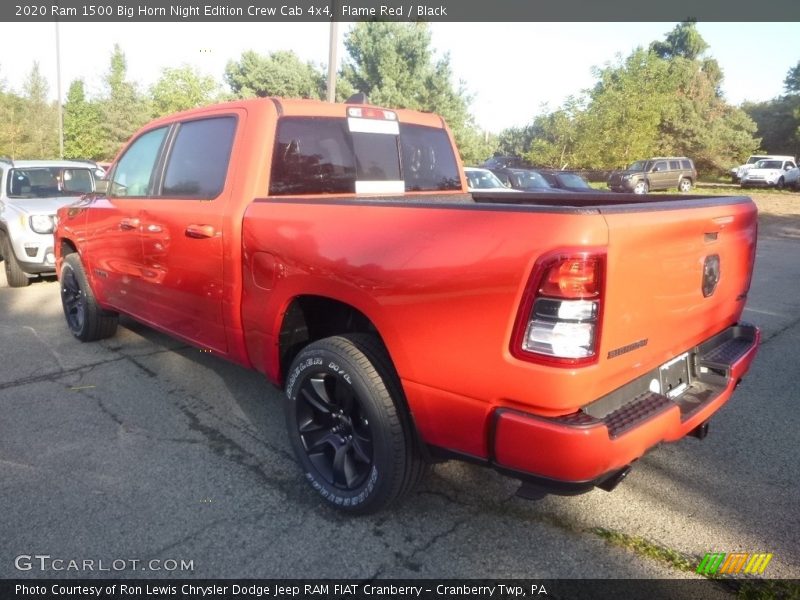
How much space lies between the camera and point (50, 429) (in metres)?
3.47

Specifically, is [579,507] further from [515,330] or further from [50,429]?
[50,429]

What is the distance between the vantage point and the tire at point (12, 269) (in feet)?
23.9

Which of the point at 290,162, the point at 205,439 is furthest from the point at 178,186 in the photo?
the point at 205,439

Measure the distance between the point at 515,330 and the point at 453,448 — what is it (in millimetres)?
562

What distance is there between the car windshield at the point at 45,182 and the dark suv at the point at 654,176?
22.9 metres

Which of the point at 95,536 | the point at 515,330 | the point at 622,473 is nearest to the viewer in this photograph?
the point at 515,330

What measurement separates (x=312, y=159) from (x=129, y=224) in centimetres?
150

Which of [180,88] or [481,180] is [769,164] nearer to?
[481,180]

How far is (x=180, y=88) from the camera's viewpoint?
31578mm

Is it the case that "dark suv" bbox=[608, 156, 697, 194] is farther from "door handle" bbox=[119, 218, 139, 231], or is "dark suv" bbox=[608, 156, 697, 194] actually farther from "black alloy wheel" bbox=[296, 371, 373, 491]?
"black alloy wheel" bbox=[296, 371, 373, 491]

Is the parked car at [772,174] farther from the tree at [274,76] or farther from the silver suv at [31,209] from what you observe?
the silver suv at [31,209]

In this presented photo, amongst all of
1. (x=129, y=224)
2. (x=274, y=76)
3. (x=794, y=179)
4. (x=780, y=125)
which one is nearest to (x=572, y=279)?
(x=129, y=224)

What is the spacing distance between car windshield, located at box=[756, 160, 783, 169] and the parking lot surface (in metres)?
33.6

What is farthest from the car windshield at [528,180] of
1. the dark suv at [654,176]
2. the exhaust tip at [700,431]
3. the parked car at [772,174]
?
the parked car at [772,174]
